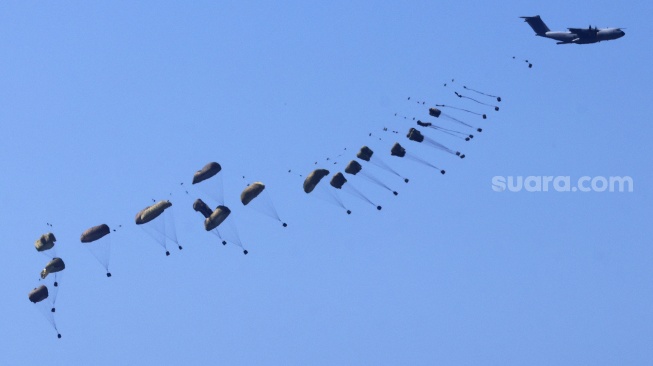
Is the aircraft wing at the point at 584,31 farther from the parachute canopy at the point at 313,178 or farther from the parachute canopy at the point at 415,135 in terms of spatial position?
the parachute canopy at the point at 313,178

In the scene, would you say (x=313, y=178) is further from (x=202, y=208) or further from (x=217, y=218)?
(x=202, y=208)

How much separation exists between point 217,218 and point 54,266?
2053cm

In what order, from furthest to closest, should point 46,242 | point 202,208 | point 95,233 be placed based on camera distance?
1. point 46,242
2. point 202,208
3. point 95,233

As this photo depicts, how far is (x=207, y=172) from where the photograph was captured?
77250mm

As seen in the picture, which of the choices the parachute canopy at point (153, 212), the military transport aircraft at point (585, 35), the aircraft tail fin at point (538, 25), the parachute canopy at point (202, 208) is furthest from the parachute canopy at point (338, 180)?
the aircraft tail fin at point (538, 25)

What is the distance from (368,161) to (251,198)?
12533 millimetres

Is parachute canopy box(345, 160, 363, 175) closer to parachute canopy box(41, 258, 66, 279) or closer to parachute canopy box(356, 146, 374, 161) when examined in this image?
parachute canopy box(356, 146, 374, 161)

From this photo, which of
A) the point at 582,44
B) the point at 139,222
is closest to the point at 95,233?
the point at 139,222

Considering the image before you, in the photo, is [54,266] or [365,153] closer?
[365,153]

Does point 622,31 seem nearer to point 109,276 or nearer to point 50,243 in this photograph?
point 109,276

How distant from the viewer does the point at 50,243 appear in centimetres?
8262

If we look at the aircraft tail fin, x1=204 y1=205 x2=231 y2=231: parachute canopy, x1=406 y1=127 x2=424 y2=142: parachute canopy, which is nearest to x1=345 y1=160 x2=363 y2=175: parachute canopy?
x1=406 y1=127 x2=424 y2=142: parachute canopy

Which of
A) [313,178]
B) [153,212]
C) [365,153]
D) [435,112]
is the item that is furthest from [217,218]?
[435,112]

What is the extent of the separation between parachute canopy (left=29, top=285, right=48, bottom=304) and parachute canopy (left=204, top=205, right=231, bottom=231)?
21505mm
